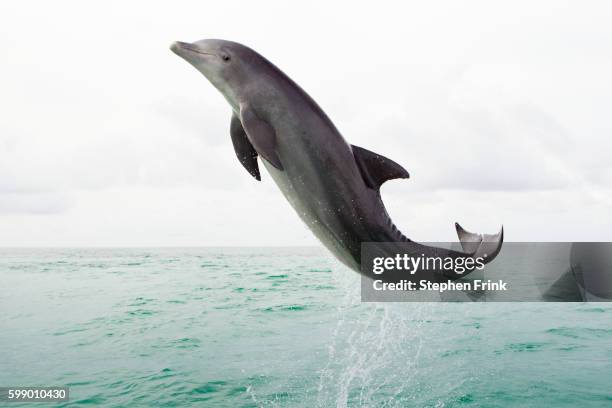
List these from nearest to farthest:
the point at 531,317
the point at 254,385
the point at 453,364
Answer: the point at 254,385 < the point at 453,364 < the point at 531,317

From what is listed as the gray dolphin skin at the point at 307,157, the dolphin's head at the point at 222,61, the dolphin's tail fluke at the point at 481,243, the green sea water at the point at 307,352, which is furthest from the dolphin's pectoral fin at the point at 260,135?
the dolphin's tail fluke at the point at 481,243

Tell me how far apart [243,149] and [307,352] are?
407 inches

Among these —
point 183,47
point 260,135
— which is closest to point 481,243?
point 260,135

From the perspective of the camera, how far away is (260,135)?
14.2 feet

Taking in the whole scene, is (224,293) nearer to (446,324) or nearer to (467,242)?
(446,324)

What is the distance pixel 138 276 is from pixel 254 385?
30.9 m

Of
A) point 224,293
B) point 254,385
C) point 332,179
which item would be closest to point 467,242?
point 332,179

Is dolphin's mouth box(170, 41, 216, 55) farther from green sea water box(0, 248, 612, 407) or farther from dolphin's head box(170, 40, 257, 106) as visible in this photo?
green sea water box(0, 248, 612, 407)

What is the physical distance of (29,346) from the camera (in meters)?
16.0

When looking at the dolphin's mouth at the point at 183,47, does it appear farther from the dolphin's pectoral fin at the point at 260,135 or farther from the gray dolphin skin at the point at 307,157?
the dolphin's pectoral fin at the point at 260,135

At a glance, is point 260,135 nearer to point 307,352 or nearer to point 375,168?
point 375,168

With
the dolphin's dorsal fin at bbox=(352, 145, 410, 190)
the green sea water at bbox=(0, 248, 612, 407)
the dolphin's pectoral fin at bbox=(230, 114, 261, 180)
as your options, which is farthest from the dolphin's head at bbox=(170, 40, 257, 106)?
the green sea water at bbox=(0, 248, 612, 407)

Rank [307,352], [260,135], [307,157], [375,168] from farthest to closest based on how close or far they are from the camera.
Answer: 1. [307,352]
2. [375,168]
3. [307,157]
4. [260,135]

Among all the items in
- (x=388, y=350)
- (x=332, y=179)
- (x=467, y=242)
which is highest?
(x=332, y=179)
